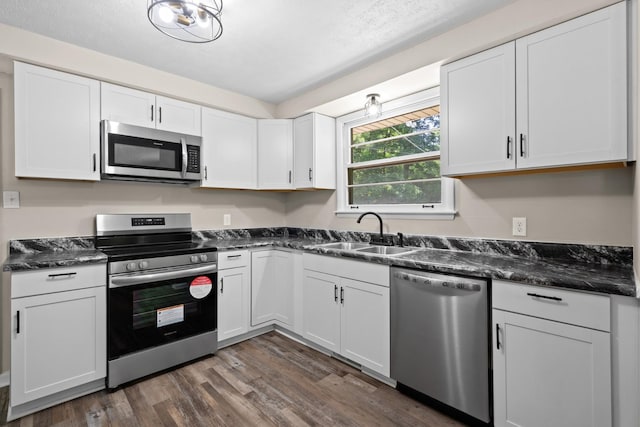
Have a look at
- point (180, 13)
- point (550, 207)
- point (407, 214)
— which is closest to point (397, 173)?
point (407, 214)

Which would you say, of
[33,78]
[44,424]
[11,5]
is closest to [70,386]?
[44,424]

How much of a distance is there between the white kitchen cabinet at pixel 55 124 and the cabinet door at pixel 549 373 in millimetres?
2972

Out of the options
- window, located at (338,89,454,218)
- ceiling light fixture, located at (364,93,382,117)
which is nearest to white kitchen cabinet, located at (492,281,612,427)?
window, located at (338,89,454,218)

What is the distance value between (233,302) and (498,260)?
7.17 ft

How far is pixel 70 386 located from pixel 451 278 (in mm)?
2495

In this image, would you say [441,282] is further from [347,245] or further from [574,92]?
[347,245]

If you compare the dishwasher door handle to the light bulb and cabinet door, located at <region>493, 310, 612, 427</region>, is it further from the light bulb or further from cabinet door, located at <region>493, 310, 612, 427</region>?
the light bulb

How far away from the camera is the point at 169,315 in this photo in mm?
2393

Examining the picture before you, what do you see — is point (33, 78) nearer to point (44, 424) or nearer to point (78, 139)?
point (78, 139)

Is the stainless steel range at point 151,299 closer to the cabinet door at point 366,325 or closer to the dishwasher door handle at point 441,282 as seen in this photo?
the cabinet door at point 366,325

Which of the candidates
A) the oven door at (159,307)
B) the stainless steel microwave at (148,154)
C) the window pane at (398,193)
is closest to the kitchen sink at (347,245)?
the window pane at (398,193)

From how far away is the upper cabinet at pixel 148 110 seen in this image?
2.45m

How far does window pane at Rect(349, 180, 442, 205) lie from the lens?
267cm

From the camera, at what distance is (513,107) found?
72.2 inches
